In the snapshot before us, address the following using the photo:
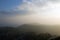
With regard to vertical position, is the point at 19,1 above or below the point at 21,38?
above

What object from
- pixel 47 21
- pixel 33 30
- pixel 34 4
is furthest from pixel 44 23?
pixel 34 4

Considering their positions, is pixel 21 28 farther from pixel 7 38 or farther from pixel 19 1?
pixel 19 1

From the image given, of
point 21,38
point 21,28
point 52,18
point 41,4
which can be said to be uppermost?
point 41,4

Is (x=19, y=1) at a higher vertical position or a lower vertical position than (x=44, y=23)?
higher

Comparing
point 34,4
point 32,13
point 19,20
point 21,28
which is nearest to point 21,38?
point 21,28

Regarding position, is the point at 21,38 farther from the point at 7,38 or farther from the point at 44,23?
the point at 44,23
